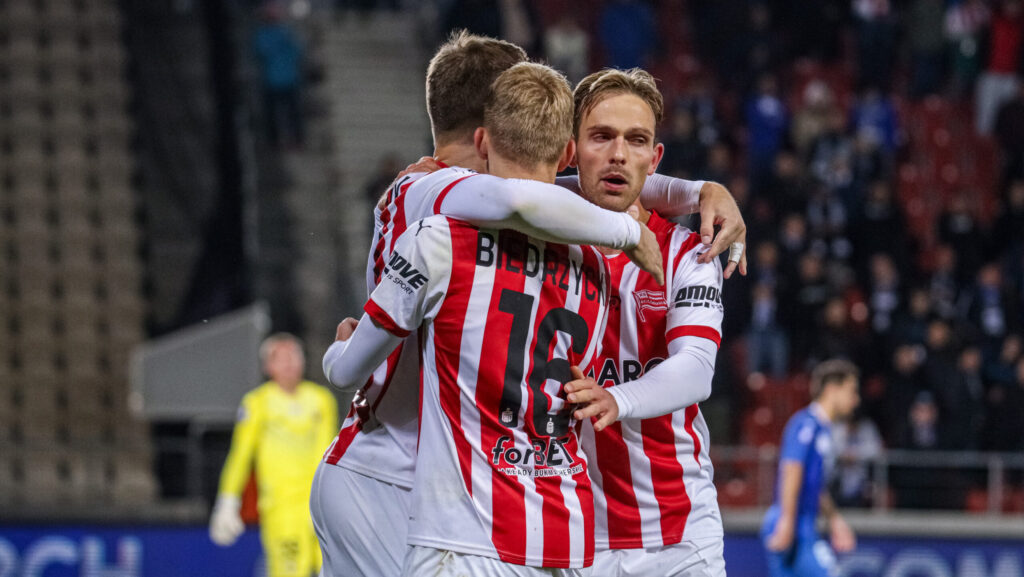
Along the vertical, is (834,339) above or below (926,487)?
above

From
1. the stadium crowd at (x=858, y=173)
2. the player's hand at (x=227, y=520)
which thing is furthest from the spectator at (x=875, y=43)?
the player's hand at (x=227, y=520)

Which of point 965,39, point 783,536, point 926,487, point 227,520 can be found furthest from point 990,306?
point 227,520

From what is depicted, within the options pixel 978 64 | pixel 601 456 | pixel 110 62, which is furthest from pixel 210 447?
pixel 978 64

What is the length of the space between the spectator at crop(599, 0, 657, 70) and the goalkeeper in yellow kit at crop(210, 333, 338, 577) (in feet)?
21.4

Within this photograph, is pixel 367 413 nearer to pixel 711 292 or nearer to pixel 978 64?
pixel 711 292

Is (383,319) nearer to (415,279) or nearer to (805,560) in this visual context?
(415,279)

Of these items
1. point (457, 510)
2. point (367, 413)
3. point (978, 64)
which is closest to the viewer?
point (457, 510)

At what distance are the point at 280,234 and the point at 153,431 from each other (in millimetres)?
2167

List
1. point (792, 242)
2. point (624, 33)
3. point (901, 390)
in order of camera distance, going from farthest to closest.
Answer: point (624, 33), point (792, 242), point (901, 390)

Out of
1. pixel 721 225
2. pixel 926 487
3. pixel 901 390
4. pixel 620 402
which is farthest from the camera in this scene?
pixel 901 390

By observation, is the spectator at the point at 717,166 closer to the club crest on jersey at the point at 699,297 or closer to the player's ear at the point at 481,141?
the club crest on jersey at the point at 699,297

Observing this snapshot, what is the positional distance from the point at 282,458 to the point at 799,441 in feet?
10.9

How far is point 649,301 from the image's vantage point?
378cm

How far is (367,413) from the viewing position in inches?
140
